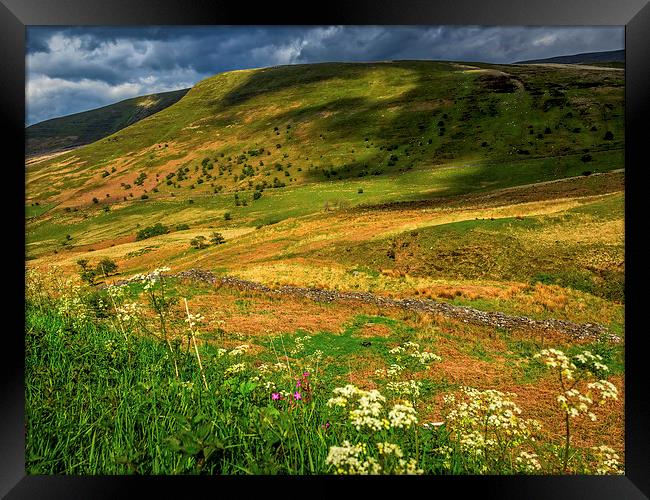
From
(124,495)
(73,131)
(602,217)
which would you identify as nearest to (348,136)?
(602,217)

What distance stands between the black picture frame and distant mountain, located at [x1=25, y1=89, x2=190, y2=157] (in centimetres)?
17590

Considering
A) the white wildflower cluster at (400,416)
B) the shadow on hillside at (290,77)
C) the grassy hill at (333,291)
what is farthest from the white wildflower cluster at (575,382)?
the shadow on hillside at (290,77)

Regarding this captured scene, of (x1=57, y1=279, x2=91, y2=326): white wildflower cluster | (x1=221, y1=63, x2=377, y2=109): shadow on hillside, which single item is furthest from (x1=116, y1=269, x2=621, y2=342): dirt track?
(x1=221, y1=63, x2=377, y2=109): shadow on hillside

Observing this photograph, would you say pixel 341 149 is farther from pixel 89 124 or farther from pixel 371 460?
pixel 89 124

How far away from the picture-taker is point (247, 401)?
131 inches

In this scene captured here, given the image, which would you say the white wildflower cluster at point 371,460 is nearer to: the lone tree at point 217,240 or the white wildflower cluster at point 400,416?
the white wildflower cluster at point 400,416

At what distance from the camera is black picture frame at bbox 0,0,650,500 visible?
126 inches

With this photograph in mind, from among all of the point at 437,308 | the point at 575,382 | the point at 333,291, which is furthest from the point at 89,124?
the point at 575,382

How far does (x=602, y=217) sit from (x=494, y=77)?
92215 millimetres

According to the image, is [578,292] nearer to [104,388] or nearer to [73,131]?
[104,388]

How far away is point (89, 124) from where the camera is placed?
18112 cm

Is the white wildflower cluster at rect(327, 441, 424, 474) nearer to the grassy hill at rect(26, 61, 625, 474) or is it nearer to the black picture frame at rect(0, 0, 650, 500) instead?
the grassy hill at rect(26, 61, 625, 474)
